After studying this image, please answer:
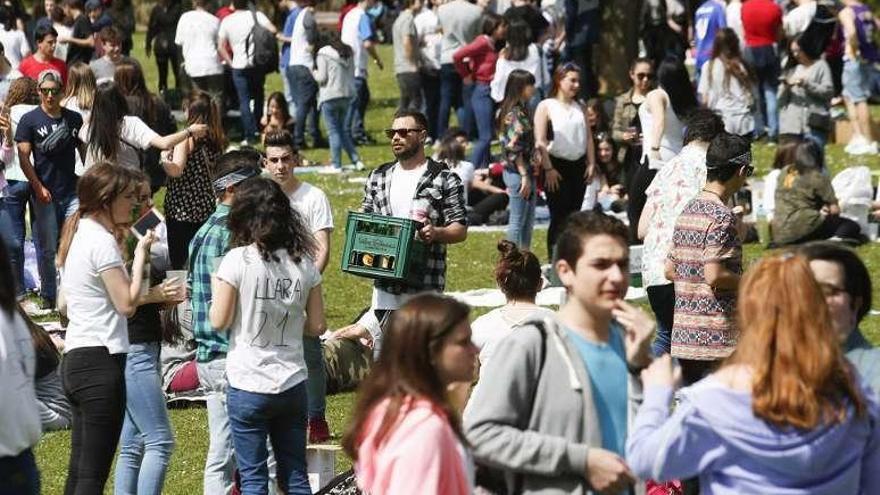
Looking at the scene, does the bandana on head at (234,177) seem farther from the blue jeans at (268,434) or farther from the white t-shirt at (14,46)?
the white t-shirt at (14,46)

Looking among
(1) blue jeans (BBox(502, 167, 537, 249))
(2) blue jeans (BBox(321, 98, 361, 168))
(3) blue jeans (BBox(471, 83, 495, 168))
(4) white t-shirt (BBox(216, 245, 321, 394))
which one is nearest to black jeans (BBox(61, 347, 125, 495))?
(4) white t-shirt (BBox(216, 245, 321, 394))

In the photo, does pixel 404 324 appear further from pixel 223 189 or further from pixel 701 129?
pixel 701 129

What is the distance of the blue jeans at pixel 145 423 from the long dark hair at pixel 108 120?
3.94 meters

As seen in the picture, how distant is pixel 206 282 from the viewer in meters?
7.16

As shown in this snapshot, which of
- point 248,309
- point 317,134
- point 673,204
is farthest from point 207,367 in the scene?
point 317,134

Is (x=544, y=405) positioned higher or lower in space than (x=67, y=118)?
lower

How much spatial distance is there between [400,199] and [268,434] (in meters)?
2.21

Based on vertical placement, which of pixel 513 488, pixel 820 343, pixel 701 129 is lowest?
pixel 513 488

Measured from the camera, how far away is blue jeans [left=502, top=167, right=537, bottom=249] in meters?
13.6

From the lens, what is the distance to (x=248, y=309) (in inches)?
259

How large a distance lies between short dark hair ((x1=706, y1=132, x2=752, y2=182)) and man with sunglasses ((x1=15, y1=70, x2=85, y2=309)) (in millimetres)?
5263

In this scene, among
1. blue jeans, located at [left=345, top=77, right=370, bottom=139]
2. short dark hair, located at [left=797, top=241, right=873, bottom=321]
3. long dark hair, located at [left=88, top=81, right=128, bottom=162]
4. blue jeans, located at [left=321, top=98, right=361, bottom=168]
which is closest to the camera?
short dark hair, located at [left=797, top=241, right=873, bottom=321]

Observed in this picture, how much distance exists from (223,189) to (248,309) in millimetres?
1060

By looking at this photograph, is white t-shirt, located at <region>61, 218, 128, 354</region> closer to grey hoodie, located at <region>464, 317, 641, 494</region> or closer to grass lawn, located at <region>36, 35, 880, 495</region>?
grass lawn, located at <region>36, 35, 880, 495</region>
